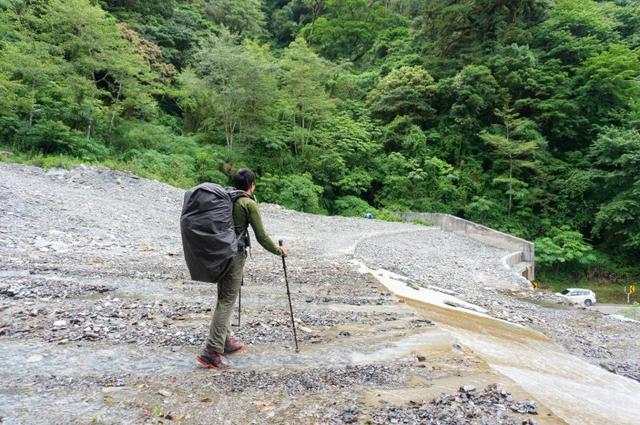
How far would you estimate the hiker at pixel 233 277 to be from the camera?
359 cm

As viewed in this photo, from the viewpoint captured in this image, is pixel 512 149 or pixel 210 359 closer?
pixel 210 359

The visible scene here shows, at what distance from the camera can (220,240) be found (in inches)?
134

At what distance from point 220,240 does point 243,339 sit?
5.01ft

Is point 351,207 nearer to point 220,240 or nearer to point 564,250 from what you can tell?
point 564,250

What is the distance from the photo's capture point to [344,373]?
3.55 m

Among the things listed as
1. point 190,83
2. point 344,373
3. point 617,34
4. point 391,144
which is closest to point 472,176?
point 391,144

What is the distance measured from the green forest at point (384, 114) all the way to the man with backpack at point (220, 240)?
15.5 metres

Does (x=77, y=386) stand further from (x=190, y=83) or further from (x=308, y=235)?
(x=190, y=83)

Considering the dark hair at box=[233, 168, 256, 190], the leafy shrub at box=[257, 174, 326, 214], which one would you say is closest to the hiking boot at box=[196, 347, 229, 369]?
the dark hair at box=[233, 168, 256, 190]

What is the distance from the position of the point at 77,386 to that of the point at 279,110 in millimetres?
23086

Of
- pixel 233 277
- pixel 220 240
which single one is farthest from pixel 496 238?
pixel 220 240

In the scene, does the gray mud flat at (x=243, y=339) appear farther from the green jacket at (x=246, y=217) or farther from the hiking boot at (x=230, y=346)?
the green jacket at (x=246, y=217)

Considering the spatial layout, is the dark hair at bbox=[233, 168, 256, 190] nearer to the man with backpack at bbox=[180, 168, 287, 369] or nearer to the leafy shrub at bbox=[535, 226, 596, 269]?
the man with backpack at bbox=[180, 168, 287, 369]

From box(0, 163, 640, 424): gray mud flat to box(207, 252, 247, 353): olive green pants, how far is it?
275 millimetres
